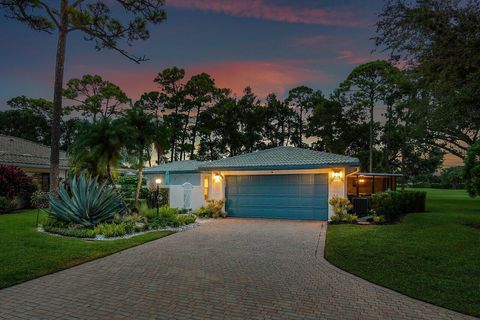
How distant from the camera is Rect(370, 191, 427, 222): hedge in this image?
13359 mm

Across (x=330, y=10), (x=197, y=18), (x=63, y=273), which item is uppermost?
(x=197, y=18)

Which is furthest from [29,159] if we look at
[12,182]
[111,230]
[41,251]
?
[41,251]

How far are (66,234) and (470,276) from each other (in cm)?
1089

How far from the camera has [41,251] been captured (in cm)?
773

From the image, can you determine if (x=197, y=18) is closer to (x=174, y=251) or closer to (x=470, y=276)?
(x=174, y=251)

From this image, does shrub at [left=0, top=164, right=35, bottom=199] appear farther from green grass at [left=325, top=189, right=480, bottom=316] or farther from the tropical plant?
green grass at [left=325, top=189, right=480, bottom=316]

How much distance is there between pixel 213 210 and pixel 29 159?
13.3 m

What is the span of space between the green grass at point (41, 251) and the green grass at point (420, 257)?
5789 mm

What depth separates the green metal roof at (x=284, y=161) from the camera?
14.1 m

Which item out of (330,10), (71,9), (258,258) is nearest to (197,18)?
(71,9)

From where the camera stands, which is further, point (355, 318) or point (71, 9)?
point (71, 9)

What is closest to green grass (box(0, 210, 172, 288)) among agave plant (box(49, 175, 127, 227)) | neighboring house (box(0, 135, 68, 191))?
agave plant (box(49, 175, 127, 227))

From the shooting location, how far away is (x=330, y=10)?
1209 centimetres

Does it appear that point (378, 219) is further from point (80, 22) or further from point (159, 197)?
point (80, 22)
